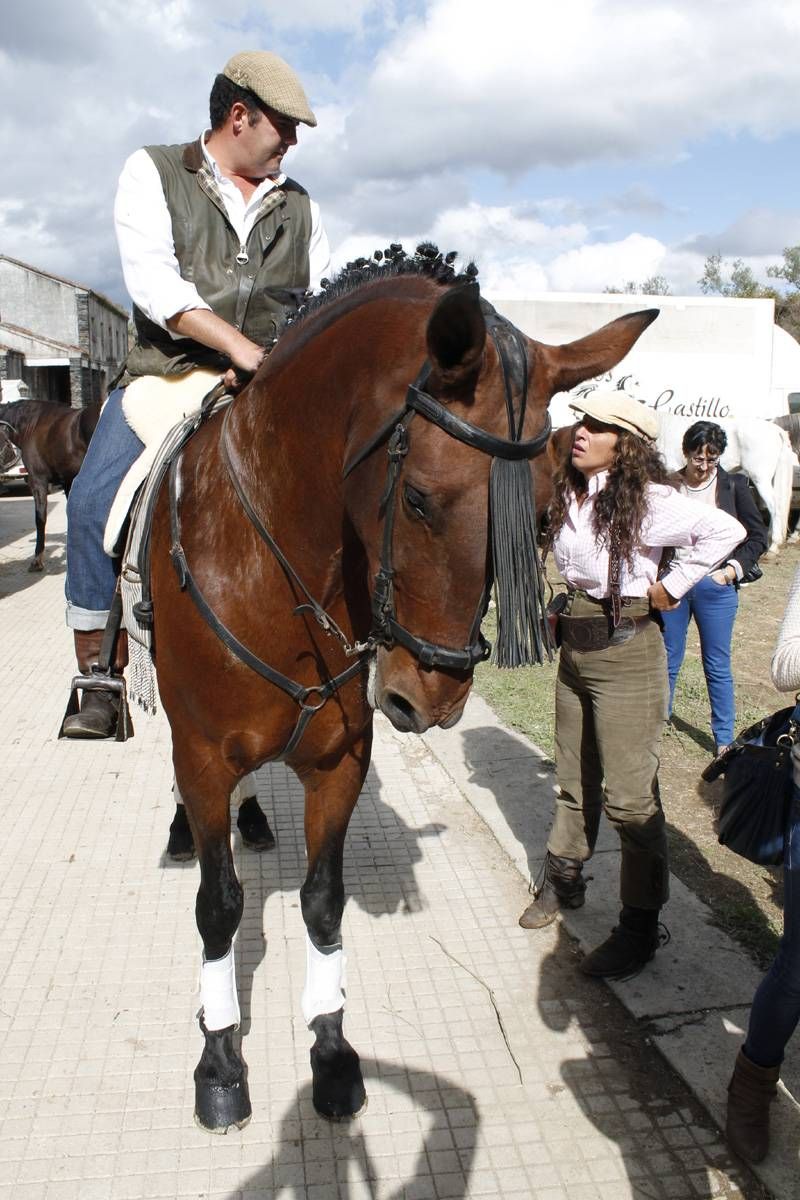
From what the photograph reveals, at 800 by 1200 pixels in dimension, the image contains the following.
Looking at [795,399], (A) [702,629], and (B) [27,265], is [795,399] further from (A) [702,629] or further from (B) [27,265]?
(B) [27,265]

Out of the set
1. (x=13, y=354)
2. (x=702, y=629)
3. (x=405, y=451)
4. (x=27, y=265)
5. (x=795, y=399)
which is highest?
(x=27, y=265)

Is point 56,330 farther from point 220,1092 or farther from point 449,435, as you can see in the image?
point 449,435

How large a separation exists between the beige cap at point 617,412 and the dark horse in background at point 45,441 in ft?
34.2

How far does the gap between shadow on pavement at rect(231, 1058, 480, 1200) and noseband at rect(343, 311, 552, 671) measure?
1.66 metres

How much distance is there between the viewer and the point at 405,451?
1.87 metres

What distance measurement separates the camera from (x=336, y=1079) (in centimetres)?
279

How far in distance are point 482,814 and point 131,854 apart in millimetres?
1878

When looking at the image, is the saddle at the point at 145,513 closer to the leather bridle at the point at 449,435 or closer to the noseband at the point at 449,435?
the leather bridle at the point at 449,435

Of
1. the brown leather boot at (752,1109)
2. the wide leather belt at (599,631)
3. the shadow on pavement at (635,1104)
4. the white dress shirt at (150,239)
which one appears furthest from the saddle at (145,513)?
the brown leather boot at (752,1109)

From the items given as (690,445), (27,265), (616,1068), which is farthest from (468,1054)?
(27,265)

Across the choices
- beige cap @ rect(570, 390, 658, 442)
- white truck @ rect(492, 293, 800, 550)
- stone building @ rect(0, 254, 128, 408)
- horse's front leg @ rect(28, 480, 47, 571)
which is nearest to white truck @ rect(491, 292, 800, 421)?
white truck @ rect(492, 293, 800, 550)

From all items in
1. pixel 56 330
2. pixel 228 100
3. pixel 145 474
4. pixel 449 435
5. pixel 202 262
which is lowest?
pixel 145 474

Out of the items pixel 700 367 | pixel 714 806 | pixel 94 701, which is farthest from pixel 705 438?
pixel 700 367

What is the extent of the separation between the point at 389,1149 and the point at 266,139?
317 centimetres
